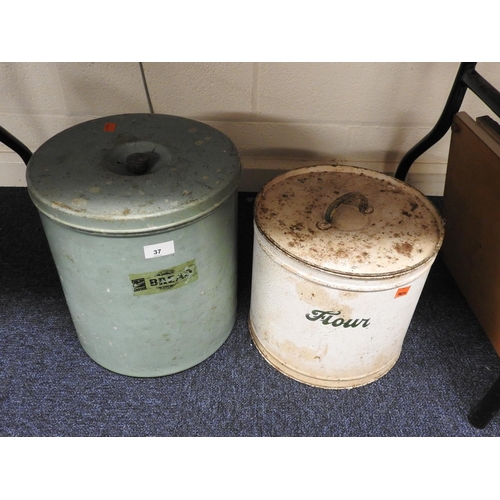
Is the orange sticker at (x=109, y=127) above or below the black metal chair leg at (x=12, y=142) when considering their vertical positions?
above

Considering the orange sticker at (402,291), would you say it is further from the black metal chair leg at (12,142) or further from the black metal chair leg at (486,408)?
the black metal chair leg at (12,142)

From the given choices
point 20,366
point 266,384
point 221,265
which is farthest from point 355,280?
point 20,366

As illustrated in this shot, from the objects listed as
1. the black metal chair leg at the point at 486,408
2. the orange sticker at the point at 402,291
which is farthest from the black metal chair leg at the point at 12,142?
the black metal chair leg at the point at 486,408

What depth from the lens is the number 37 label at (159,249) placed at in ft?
2.64

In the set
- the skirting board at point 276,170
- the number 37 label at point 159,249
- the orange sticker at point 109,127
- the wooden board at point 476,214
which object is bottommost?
the skirting board at point 276,170

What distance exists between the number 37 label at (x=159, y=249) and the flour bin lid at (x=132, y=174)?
0.04m

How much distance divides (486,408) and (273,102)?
1.06 meters

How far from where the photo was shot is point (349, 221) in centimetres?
93

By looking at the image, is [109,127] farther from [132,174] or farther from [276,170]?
[276,170]

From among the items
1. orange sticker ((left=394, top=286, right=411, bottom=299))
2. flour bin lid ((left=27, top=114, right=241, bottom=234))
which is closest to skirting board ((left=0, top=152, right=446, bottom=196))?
flour bin lid ((left=27, top=114, right=241, bottom=234))

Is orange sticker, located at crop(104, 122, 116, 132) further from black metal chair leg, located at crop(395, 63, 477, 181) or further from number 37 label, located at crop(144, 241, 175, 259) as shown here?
black metal chair leg, located at crop(395, 63, 477, 181)

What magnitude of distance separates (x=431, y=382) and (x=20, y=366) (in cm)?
101
